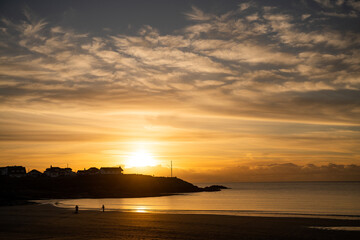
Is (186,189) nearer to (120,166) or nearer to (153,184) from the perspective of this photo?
(153,184)

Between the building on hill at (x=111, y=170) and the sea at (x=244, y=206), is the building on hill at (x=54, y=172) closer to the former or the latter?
the building on hill at (x=111, y=170)

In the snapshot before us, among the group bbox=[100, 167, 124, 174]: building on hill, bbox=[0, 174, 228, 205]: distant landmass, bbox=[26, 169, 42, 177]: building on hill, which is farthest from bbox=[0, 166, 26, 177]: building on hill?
bbox=[100, 167, 124, 174]: building on hill

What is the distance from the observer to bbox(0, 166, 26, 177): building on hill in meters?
161

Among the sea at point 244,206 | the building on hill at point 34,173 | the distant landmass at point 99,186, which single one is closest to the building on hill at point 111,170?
the distant landmass at point 99,186

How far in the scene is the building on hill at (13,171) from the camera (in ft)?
528

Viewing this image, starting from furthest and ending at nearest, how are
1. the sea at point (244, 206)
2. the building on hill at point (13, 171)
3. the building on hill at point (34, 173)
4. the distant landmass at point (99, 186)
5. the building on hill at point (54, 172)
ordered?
the building on hill at point (54, 172) → the building on hill at point (34, 173) → the building on hill at point (13, 171) → the distant landmass at point (99, 186) → the sea at point (244, 206)

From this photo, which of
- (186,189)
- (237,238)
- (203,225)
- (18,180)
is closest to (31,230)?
(203,225)

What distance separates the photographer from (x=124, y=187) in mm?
138250

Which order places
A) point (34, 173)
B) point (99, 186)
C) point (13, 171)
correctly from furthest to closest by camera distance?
1. point (34, 173)
2. point (13, 171)
3. point (99, 186)

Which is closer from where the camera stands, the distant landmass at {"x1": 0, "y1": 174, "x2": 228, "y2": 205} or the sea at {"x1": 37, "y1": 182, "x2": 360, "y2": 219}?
the sea at {"x1": 37, "y1": 182, "x2": 360, "y2": 219}

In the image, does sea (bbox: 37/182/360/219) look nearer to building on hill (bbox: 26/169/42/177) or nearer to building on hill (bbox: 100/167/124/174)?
building on hill (bbox: 100/167/124/174)

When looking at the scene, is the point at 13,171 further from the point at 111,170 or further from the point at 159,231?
the point at 159,231

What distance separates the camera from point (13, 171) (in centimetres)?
16225

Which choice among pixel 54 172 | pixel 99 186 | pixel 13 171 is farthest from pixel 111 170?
pixel 13 171
